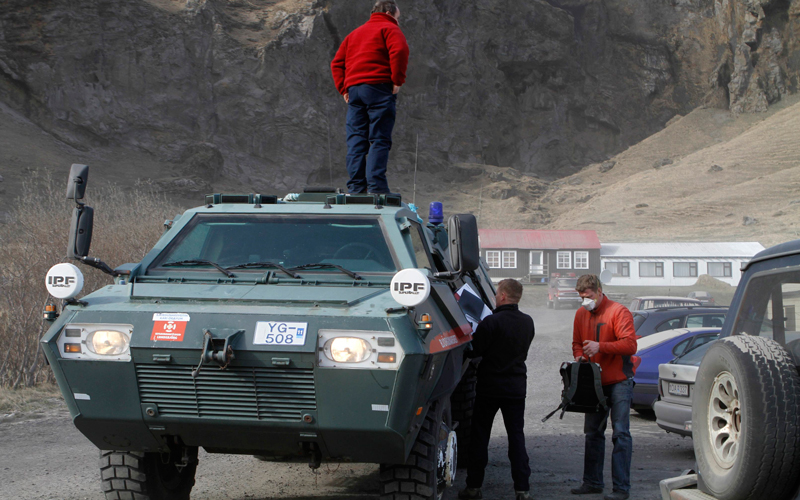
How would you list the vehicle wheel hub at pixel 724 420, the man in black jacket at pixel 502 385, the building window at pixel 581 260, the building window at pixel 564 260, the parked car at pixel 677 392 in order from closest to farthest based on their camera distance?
the vehicle wheel hub at pixel 724 420, the man in black jacket at pixel 502 385, the parked car at pixel 677 392, the building window at pixel 581 260, the building window at pixel 564 260

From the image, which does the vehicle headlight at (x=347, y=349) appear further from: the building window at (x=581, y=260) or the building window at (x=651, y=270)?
the building window at (x=581, y=260)

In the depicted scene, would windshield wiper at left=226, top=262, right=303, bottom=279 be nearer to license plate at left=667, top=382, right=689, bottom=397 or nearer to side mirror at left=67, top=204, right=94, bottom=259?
side mirror at left=67, top=204, right=94, bottom=259

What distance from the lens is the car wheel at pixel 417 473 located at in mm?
4527

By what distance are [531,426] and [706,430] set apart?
244 inches

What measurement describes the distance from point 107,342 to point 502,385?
2935 mm

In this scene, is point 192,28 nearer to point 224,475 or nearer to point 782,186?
point 782,186

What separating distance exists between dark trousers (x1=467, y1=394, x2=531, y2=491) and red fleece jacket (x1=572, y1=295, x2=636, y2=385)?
71cm

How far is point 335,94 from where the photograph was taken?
68688 millimetres

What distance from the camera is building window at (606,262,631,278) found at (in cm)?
4806

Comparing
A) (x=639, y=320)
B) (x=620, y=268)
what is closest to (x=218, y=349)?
(x=639, y=320)

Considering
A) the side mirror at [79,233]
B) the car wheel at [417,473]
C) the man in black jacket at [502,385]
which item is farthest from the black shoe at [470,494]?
the side mirror at [79,233]

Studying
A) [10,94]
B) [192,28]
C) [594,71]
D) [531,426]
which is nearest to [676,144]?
[594,71]

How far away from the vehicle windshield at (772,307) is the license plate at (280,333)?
240 centimetres

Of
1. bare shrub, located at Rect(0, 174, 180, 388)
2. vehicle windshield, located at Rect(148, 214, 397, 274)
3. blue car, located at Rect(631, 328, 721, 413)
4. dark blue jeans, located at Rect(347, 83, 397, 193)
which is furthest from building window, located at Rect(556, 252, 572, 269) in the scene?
vehicle windshield, located at Rect(148, 214, 397, 274)
